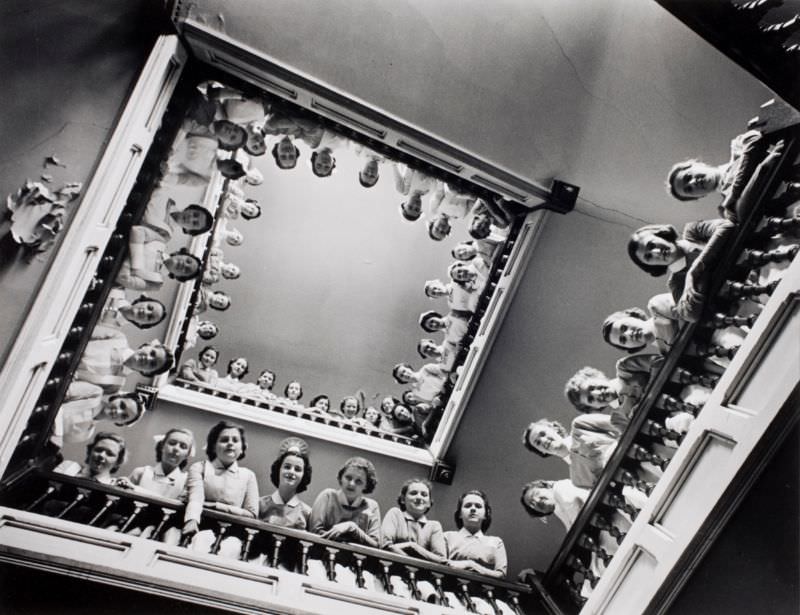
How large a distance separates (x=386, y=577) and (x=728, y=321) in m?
2.35

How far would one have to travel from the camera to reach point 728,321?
2.78 metres

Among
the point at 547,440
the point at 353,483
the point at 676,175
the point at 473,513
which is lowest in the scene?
the point at 353,483

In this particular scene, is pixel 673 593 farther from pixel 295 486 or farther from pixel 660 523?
pixel 295 486

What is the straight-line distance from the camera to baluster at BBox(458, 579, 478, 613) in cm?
329

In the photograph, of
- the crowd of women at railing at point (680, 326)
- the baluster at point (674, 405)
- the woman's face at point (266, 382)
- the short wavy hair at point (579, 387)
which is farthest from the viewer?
the woman's face at point (266, 382)

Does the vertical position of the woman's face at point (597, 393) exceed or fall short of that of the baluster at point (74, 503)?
it exceeds it

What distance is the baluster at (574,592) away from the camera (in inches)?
126

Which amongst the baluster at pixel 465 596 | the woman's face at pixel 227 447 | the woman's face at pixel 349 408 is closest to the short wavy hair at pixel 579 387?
the baluster at pixel 465 596

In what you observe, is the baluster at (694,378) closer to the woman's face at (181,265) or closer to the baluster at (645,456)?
the baluster at (645,456)

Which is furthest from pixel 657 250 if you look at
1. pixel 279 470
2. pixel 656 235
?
pixel 279 470

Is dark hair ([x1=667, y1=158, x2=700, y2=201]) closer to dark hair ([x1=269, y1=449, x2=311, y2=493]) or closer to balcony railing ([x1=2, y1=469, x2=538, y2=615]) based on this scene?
balcony railing ([x1=2, y1=469, x2=538, y2=615])

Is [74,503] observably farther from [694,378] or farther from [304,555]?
[694,378]

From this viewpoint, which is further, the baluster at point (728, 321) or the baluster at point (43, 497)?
the baluster at point (43, 497)

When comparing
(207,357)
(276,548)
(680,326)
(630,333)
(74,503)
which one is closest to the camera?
(680,326)
